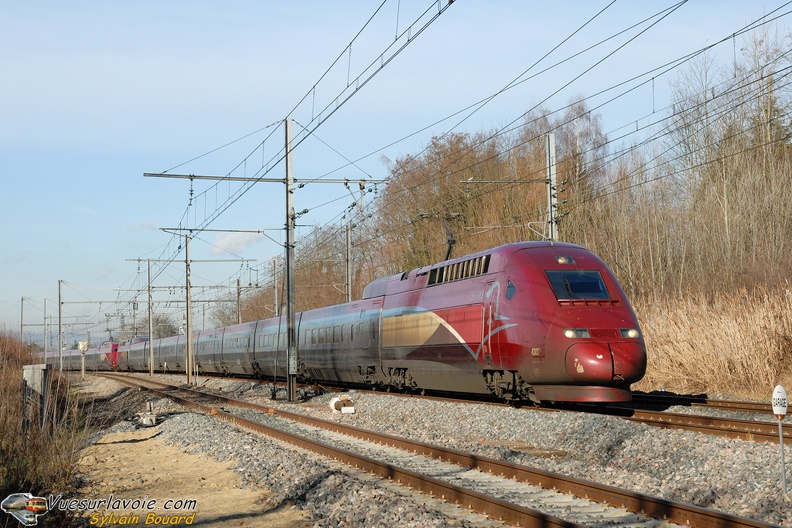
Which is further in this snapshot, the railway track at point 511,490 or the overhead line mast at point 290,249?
the overhead line mast at point 290,249

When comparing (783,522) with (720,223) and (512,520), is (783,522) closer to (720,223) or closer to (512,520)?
(512,520)

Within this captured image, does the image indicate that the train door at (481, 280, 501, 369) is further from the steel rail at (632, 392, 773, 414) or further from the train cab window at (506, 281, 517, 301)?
the steel rail at (632, 392, 773, 414)

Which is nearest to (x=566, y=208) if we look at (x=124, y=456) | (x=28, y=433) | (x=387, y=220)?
(x=387, y=220)

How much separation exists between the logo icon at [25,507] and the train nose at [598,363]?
10.2m

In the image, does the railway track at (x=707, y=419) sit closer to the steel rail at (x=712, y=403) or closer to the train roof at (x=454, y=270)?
the steel rail at (x=712, y=403)

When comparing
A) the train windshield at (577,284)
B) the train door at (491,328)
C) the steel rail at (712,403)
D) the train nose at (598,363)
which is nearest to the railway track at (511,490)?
the train door at (491,328)

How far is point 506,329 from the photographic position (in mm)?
19016

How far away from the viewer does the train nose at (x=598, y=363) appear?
17188 mm

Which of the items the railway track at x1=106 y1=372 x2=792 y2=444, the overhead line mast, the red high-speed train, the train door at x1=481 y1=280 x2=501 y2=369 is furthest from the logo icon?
the overhead line mast

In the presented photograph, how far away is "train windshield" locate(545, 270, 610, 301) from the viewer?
60.0 feet

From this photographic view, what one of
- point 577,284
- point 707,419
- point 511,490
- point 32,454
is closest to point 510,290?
point 577,284

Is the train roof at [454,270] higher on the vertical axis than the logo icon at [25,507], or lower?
higher

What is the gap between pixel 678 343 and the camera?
25.7 metres

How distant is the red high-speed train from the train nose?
2 centimetres
